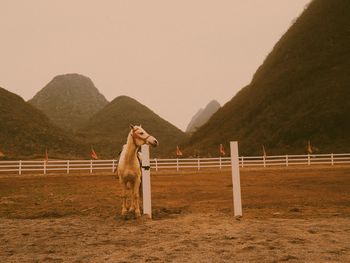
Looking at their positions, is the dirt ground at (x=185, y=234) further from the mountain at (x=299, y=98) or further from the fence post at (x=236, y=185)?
the mountain at (x=299, y=98)

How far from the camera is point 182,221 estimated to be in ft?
25.2

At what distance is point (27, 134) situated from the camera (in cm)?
8288

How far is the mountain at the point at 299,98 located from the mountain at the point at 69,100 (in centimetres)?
8245

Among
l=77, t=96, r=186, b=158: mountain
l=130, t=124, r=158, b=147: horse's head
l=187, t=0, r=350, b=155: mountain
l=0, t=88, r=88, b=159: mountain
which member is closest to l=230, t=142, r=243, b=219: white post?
l=130, t=124, r=158, b=147: horse's head

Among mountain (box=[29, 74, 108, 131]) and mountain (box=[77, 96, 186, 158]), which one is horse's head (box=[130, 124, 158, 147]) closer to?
mountain (box=[77, 96, 186, 158])

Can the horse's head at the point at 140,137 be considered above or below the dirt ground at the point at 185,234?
above

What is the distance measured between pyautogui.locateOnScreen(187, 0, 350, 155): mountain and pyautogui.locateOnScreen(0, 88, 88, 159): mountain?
32.4 meters

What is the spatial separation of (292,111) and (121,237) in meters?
62.4

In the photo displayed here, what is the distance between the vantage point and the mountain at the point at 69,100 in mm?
147900

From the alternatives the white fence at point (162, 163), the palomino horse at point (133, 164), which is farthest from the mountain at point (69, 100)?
the palomino horse at point (133, 164)

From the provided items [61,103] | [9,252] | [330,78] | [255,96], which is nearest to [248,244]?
[9,252]

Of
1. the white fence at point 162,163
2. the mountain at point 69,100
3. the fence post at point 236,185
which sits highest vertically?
the mountain at point 69,100

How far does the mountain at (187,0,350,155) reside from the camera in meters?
57.2

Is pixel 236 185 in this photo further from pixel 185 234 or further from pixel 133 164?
pixel 133 164
